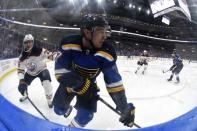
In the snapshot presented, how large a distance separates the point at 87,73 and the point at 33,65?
24cm

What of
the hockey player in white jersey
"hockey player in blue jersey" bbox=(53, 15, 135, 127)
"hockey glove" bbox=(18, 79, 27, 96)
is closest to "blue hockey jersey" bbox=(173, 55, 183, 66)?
"hockey player in blue jersey" bbox=(53, 15, 135, 127)

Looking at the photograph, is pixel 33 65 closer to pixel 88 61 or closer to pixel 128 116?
pixel 88 61

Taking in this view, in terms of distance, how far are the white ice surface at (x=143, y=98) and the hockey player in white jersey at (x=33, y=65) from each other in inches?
1.1

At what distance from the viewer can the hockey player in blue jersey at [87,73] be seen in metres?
1.09

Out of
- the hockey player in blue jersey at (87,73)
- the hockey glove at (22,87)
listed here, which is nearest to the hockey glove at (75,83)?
the hockey player in blue jersey at (87,73)

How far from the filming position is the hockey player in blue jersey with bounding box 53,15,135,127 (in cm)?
109

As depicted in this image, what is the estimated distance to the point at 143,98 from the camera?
1196 millimetres

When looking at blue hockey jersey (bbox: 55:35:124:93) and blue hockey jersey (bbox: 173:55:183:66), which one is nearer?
blue hockey jersey (bbox: 55:35:124:93)

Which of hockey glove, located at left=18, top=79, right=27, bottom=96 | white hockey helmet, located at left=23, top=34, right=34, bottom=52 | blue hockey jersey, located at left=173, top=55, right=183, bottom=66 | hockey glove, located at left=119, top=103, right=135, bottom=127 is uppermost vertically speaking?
white hockey helmet, located at left=23, top=34, right=34, bottom=52

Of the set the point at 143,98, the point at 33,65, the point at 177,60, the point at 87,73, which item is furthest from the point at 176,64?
the point at 33,65

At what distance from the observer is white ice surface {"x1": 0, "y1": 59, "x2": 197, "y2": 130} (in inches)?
46.6

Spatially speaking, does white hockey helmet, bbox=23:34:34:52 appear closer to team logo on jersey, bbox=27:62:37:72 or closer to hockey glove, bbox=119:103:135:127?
team logo on jersey, bbox=27:62:37:72

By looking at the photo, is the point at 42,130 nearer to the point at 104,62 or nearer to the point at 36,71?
the point at 36,71

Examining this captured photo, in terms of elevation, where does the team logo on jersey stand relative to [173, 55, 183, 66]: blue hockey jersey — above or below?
below
